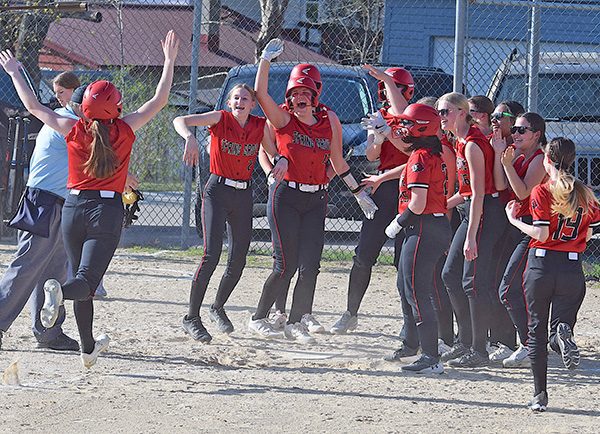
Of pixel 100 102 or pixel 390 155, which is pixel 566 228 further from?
pixel 100 102

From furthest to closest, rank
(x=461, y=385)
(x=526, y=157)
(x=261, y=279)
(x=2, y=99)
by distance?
(x=2, y=99), (x=261, y=279), (x=526, y=157), (x=461, y=385)

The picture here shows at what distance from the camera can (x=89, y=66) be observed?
2606 cm

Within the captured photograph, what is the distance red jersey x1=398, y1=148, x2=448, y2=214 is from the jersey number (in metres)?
0.98

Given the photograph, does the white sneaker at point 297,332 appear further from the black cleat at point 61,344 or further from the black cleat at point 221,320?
the black cleat at point 61,344

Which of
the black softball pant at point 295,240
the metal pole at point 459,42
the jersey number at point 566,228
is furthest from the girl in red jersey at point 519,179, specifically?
the metal pole at point 459,42

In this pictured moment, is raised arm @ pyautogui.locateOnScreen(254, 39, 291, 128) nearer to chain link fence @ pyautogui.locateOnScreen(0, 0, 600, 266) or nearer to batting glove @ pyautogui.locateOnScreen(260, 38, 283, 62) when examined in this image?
batting glove @ pyautogui.locateOnScreen(260, 38, 283, 62)

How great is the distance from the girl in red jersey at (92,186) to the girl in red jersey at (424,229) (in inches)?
67.4

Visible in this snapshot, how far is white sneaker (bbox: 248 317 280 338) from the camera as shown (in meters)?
8.18

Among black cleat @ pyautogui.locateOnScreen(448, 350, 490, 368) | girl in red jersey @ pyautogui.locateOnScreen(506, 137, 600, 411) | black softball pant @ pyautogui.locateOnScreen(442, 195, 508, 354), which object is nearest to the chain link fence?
black softball pant @ pyautogui.locateOnScreen(442, 195, 508, 354)

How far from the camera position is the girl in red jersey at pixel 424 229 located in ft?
22.9

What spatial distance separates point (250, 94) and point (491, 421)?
3.21 m

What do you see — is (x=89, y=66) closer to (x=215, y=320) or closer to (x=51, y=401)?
(x=215, y=320)

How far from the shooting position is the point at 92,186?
656cm

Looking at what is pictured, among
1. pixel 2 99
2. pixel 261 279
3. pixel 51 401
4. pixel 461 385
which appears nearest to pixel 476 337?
pixel 461 385
